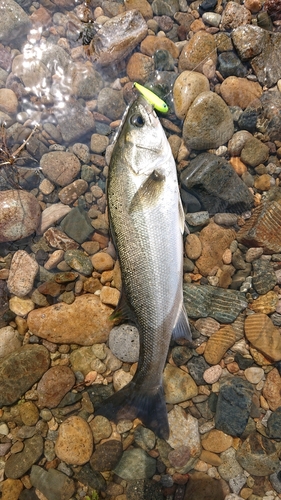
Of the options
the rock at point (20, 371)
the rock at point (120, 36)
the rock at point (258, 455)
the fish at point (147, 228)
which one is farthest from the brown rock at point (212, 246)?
the rock at point (120, 36)

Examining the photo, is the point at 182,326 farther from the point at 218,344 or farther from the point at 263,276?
the point at 263,276

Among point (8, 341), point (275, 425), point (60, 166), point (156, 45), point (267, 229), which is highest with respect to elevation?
point (156, 45)

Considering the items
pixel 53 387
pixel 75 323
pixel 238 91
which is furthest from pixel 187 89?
pixel 53 387

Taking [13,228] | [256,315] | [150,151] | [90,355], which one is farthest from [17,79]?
[256,315]

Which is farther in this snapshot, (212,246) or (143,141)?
(212,246)

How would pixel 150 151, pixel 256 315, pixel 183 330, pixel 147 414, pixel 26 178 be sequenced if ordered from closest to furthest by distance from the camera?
pixel 150 151
pixel 183 330
pixel 147 414
pixel 256 315
pixel 26 178

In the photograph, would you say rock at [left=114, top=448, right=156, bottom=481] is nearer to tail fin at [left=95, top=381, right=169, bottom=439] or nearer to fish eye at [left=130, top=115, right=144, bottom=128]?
tail fin at [left=95, top=381, right=169, bottom=439]

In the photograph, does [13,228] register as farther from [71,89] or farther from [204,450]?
[204,450]
